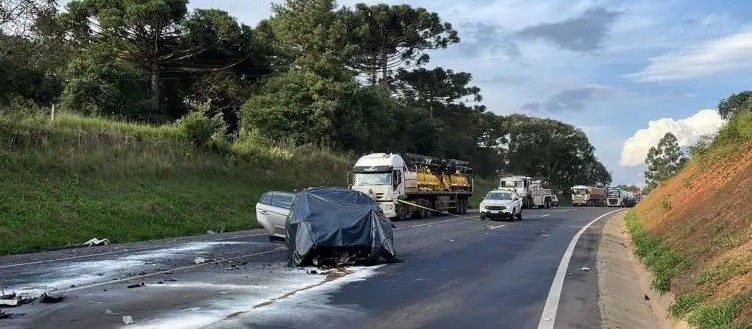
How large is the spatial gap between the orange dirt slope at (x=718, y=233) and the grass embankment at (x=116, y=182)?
15.9 m

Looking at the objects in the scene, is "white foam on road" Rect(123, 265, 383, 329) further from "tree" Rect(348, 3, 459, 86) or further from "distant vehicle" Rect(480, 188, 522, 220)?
"tree" Rect(348, 3, 459, 86)

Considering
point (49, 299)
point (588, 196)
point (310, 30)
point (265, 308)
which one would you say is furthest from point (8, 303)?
point (588, 196)

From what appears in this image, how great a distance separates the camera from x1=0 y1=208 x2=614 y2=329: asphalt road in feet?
30.5

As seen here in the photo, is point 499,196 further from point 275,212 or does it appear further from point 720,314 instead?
point 720,314

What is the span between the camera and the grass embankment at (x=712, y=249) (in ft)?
27.7

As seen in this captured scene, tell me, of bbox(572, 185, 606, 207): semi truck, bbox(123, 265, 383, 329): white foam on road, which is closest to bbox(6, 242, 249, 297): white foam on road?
bbox(123, 265, 383, 329): white foam on road

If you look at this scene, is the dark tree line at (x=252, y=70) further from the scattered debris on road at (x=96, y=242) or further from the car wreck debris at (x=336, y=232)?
the car wreck debris at (x=336, y=232)

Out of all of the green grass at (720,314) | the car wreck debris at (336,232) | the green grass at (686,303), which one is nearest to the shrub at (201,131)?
the car wreck debris at (336,232)

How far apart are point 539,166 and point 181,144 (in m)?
75.8

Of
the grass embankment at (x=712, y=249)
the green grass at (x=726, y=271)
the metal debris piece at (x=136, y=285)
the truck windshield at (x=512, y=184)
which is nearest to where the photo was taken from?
the grass embankment at (x=712, y=249)

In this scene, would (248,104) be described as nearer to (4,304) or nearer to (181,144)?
(181,144)

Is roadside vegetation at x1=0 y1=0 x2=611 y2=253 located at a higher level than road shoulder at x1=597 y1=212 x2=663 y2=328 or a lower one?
higher

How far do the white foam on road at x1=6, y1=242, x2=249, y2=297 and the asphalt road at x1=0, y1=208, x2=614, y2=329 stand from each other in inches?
0.8

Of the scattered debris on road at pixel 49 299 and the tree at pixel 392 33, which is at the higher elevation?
the tree at pixel 392 33
